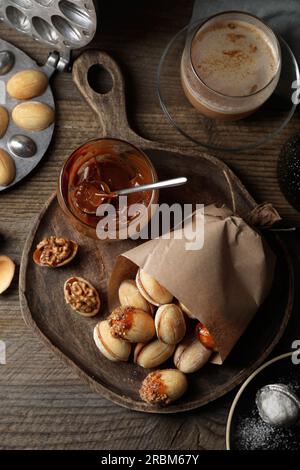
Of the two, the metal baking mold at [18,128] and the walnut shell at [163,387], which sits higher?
the metal baking mold at [18,128]

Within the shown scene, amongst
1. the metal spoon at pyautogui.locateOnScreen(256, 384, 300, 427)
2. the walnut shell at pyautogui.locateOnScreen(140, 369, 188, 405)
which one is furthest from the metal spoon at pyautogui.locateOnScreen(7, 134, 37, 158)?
the metal spoon at pyautogui.locateOnScreen(256, 384, 300, 427)

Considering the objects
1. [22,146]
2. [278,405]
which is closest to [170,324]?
[278,405]

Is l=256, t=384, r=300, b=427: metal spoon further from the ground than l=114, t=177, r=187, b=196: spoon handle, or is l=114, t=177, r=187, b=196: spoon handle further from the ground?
l=114, t=177, r=187, b=196: spoon handle

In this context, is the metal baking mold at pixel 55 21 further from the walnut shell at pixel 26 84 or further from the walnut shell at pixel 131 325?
the walnut shell at pixel 131 325

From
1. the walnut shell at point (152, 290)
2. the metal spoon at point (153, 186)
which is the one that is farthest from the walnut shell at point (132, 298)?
the metal spoon at point (153, 186)

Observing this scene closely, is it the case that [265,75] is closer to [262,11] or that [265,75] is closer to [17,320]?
[262,11]

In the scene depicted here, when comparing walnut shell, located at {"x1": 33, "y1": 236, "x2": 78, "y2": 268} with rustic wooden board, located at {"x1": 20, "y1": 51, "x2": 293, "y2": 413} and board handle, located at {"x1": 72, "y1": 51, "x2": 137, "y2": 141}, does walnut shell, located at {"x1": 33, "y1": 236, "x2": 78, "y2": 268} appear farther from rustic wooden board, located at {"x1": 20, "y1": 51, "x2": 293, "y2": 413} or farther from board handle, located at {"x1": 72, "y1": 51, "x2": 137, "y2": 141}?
board handle, located at {"x1": 72, "y1": 51, "x2": 137, "y2": 141}

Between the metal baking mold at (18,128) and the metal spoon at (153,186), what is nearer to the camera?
the metal spoon at (153,186)
